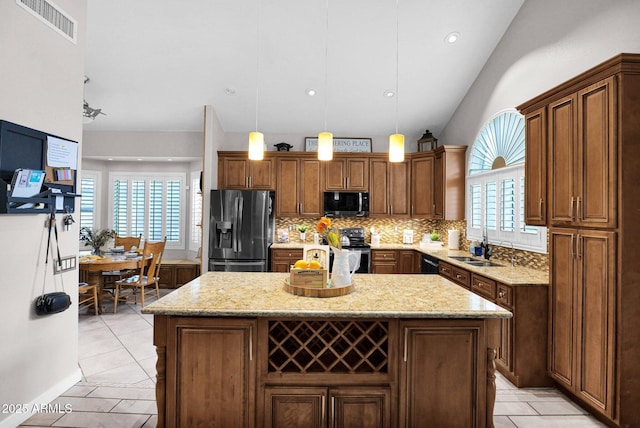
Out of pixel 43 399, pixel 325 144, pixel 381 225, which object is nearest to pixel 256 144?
pixel 325 144

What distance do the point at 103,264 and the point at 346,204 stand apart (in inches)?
139

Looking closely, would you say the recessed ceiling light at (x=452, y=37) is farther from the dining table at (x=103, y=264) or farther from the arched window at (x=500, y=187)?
the dining table at (x=103, y=264)

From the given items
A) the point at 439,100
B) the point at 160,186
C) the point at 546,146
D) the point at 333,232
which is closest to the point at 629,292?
the point at 546,146

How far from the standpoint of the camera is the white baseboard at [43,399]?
220 centimetres

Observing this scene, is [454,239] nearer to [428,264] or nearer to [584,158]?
[428,264]

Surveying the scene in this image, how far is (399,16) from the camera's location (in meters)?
3.87

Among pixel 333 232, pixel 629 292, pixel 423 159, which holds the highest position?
pixel 423 159

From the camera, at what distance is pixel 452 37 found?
4094mm

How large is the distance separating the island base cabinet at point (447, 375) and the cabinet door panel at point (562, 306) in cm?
108

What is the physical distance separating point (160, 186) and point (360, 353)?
573 centimetres

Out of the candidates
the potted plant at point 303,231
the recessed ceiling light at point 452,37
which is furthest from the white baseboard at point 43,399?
the recessed ceiling light at point 452,37

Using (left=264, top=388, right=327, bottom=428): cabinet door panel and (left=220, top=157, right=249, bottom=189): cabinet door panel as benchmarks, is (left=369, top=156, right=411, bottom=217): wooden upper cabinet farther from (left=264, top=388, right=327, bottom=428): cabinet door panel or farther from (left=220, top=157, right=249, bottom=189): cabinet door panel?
(left=264, top=388, right=327, bottom=428): cabinet door panel

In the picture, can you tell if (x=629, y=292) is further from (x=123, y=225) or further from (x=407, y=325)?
(x=123, y=225)

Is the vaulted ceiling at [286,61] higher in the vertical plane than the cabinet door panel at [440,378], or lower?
higher
